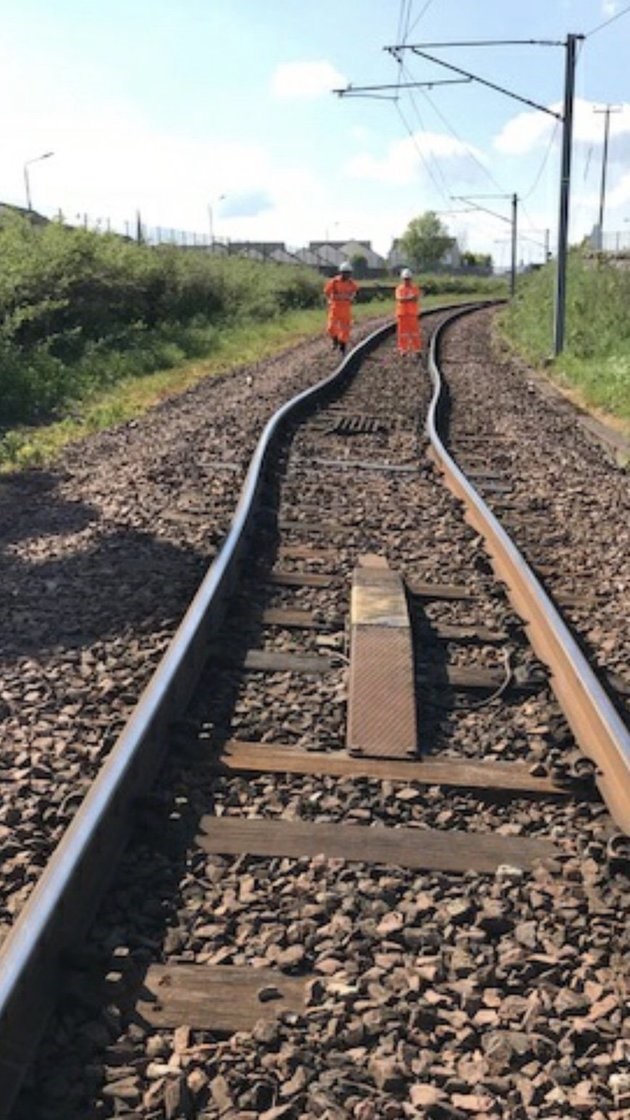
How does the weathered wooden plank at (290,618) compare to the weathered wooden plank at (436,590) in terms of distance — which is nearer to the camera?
the weathered wooden plank at (290,618)

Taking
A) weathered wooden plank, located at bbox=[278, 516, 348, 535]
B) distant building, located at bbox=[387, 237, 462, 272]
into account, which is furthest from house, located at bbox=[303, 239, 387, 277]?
weathered wooden plank, located at bbox=[278, 516, 348, 535]

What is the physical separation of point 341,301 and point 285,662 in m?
16.8

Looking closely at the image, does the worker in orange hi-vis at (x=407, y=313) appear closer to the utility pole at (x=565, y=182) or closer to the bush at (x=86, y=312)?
the utility pole at (x=565, y=182)

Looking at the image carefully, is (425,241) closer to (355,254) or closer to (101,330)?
(355,254)

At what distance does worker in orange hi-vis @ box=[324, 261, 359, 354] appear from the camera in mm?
20594

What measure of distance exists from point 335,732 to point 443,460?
579 cm

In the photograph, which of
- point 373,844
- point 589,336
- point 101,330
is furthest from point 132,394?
point 373,844

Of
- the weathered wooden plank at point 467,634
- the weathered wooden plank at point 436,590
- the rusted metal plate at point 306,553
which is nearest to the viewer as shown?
the weathered wooden plank at point 467,634

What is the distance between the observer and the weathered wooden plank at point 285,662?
15.7ft

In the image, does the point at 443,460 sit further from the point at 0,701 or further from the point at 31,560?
the point at 0,701

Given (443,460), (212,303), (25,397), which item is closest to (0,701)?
(443,460)

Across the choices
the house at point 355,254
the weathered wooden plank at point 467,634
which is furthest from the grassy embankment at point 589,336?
the house at point 355,254

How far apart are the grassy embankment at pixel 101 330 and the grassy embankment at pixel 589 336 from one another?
19.2 feet

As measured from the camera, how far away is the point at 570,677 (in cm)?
450
